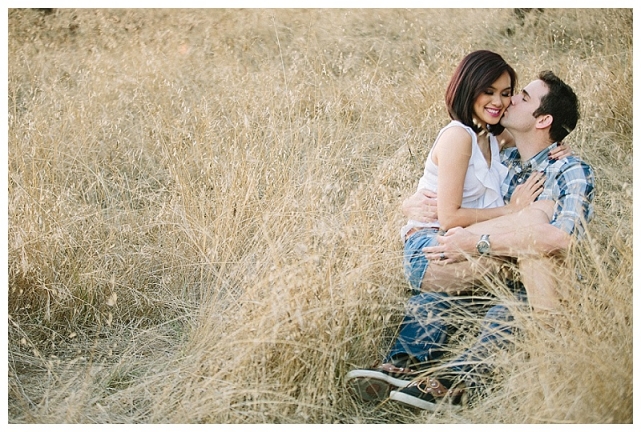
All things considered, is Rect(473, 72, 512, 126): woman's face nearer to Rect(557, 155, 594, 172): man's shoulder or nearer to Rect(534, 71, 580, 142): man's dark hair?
Rect(534, 71, 580, 142): man's dark hair

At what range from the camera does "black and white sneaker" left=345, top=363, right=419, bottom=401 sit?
252 centimetres

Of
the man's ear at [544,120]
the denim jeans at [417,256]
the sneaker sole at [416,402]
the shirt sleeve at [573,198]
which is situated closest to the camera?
the sneaker sole at [416,402]

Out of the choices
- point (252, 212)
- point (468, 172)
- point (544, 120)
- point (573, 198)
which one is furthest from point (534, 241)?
point (252, 212)

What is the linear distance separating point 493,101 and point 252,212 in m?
1.28

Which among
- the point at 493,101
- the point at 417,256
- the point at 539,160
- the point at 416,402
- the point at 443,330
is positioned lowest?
the point at 416,402

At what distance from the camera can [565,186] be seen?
2.72m

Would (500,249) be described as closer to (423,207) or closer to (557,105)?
(423,207)

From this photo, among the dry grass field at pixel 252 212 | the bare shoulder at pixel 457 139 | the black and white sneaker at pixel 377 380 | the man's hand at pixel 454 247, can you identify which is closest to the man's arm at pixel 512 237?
the man's hand at pixel 454 247

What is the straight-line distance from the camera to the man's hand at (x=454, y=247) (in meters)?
2.65

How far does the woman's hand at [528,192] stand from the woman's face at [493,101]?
0.28 meters

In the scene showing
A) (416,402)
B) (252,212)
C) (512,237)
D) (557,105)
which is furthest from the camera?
(252,212)

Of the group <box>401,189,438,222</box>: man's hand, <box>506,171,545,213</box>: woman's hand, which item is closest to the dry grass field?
<box>401,189,438,222</box>: man's hand

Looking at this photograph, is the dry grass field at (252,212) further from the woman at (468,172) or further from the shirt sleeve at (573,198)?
the woman at (468,172)

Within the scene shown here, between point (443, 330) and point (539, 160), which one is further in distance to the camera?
point (539, 160)
